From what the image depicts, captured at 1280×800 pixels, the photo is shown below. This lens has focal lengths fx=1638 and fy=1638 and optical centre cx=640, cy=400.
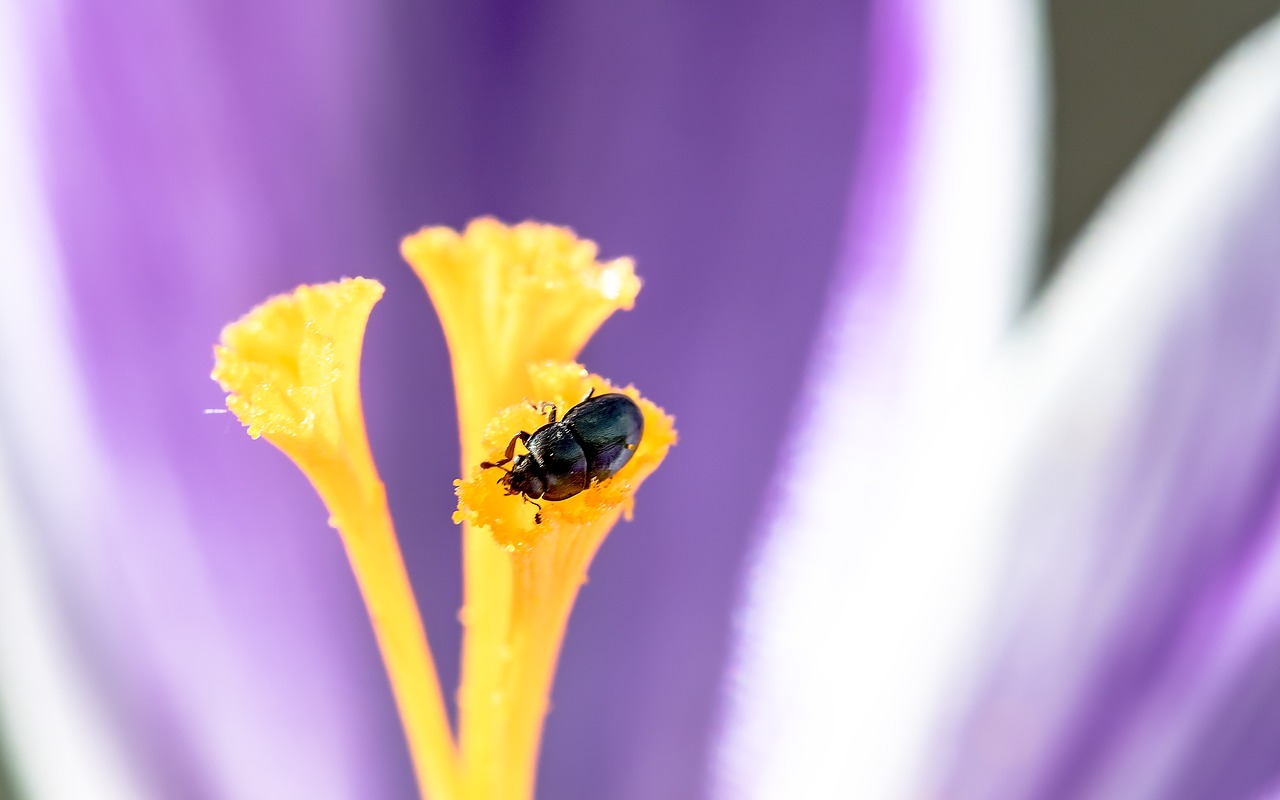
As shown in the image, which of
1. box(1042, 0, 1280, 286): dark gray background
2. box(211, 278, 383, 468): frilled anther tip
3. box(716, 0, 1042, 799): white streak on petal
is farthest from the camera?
box(1042, 0, 1280, 286): dark gray background

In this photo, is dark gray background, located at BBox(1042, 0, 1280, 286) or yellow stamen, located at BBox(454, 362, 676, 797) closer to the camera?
yellow stamen, located at BBox(454, 362, 676, 797)

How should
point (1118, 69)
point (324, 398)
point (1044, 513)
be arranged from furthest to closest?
point (1118, 69) < point (1044, 513) < point (324, 398)

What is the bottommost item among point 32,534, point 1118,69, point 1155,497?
point 1155,497

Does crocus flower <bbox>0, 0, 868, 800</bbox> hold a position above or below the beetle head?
above

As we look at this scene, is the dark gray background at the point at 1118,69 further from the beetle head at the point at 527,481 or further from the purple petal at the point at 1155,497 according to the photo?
the beetle head at the point at 527,481

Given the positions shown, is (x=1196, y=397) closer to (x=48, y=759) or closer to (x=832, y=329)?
(x=832, y=329)

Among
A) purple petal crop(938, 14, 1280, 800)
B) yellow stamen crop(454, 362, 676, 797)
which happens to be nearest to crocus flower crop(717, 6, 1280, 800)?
purple petal crop(938, 14, 1280, 800)

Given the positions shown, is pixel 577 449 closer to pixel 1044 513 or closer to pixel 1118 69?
pixel 1044 513

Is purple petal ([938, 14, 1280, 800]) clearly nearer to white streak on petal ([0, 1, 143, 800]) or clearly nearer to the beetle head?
the beetle head

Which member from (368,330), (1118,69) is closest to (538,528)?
(368,330)

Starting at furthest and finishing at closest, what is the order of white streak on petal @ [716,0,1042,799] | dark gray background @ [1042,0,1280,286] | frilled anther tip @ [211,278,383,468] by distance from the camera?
dark gray background @ [1042,0,1280,286]
white streak on petal @ [716,0,1042,799]
frilled anther tip @ [211,278,383,468]
